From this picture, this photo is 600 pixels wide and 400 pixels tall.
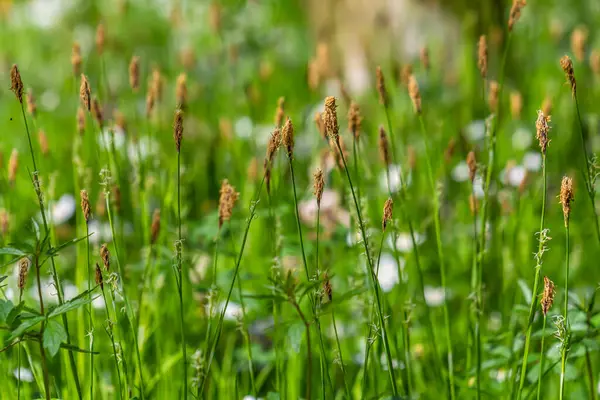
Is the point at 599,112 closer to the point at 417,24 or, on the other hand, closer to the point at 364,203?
the point at 417,24

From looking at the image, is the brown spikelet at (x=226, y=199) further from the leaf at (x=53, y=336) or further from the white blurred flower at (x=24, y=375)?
the white blurred flower at (x=24, y=375)

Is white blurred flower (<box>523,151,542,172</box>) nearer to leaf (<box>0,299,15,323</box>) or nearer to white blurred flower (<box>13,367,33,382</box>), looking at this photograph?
white blurred flower (<box>13,367,33,382</box>)

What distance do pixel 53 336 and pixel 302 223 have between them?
4.36ft

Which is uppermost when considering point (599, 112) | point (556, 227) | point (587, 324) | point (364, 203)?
point (599, 112)

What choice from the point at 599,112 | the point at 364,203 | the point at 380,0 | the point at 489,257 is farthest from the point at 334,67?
the point at 364,203

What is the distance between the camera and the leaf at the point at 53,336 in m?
0.91

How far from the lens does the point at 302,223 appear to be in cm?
222

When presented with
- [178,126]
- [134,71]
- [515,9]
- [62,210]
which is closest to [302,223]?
[62,210]

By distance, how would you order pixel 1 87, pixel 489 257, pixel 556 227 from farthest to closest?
pixel 1 87 → pixel 556 227 → pixel 489 257

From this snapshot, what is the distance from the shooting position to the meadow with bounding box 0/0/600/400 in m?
1.09

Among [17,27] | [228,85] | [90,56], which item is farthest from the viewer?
[17,27]

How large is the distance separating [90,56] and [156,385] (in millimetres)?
2962

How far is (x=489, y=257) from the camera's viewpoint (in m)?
1.86

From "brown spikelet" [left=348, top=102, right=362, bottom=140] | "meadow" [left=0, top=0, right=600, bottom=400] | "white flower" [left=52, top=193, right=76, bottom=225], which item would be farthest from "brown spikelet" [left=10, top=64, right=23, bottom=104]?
"white flower" [left=52, top=193, right=76, bottom=225]
